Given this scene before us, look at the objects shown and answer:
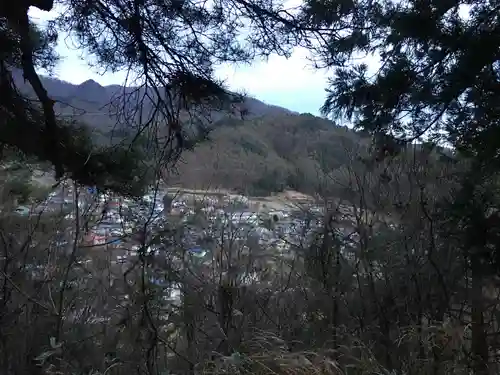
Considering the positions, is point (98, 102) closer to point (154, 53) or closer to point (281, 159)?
point (154, 53)

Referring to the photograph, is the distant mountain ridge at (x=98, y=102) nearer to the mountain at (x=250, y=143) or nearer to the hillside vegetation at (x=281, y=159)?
the mountain at (x=250, y=143)

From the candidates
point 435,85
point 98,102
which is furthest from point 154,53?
point 435,85

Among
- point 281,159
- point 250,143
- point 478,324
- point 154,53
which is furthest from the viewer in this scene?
point 281,159

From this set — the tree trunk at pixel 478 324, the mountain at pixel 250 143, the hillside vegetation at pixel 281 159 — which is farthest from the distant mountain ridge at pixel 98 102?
the tree trunk at pixel 478 324

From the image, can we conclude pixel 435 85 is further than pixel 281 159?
No

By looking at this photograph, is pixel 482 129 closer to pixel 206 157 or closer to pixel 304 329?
pixel 206 157

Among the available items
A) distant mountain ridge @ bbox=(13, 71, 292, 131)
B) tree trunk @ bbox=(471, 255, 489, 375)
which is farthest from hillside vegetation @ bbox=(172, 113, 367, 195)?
tree trunk @ bbox=(471, 255, 489, 375)

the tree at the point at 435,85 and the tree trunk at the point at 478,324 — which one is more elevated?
the tree at the point at 435,85

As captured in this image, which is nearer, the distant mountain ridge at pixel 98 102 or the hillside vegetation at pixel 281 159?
the distant mountain ridge at pixel 98 102

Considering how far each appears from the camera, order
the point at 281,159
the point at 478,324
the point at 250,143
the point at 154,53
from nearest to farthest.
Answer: the point at 154,53, the point at 478,324, the point at 250,143, the point at 281,159
